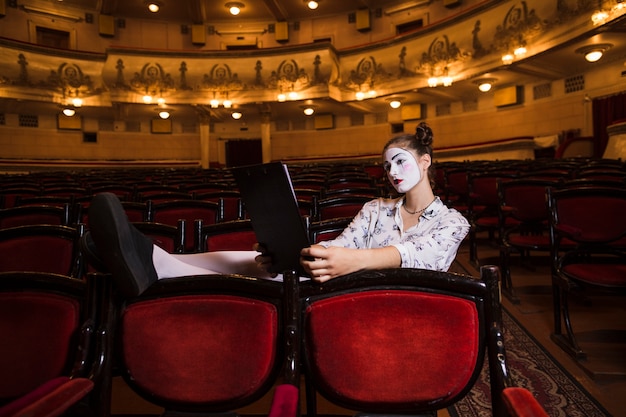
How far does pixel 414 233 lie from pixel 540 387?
89 cm

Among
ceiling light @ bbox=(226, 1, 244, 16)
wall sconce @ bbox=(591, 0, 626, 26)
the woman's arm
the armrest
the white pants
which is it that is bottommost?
the armrest

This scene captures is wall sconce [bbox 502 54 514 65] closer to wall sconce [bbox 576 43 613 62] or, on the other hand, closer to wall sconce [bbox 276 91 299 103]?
wall sconce [bbox 576 43 613 62]

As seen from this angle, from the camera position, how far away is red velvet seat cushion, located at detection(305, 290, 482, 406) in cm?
91

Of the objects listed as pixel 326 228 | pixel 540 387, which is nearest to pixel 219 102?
pixel 326 228

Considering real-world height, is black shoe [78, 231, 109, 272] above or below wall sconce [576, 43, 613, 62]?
below

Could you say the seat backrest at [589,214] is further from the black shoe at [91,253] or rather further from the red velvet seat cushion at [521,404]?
the black shoe at [91,253]

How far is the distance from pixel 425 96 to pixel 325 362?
13759mm

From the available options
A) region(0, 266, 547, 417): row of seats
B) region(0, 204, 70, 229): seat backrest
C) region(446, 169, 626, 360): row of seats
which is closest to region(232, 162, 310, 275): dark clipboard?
region(0, 266, 547, 417): row of seats

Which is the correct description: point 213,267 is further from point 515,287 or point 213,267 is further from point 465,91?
point 465,91

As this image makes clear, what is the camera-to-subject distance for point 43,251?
182cm

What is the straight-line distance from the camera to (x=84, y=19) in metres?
15.3

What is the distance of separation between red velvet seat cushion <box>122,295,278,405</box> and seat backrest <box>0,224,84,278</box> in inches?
39.2

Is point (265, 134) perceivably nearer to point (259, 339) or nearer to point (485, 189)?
point (485, 189)

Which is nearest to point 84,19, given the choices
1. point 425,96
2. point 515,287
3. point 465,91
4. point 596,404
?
point 425,96
